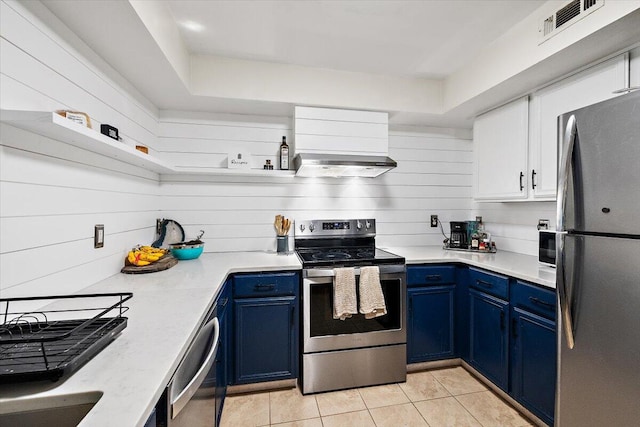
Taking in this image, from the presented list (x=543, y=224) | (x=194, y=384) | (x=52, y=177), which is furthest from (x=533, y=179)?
(x=52, y=177)

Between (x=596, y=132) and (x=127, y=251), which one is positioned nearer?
(x=596, y=132)

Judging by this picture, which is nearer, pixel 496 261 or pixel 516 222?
pixel 496 261

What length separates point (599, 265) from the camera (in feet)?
3.95

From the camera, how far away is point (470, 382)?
2.25 meters

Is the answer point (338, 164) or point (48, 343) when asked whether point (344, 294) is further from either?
point (48, 343)

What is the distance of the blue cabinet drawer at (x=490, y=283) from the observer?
77.9 inches

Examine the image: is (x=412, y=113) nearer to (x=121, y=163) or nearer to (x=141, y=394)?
(x=121, y=163)

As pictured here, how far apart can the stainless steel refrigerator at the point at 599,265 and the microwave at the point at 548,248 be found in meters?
0.71

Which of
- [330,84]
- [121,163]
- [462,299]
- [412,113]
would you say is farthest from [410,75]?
[121,163]

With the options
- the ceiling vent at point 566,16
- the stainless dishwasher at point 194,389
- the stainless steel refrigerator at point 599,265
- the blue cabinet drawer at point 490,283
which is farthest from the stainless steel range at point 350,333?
the ceiling vent at point 566,16

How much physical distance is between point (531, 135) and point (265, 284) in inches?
85.9

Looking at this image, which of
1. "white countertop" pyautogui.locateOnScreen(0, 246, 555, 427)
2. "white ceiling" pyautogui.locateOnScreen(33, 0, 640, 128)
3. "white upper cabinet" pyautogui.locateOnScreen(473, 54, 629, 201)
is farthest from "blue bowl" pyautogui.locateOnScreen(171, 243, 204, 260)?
"white upper cabinet" pyautogui.locateOnScreen(473, 54, 629, 201)

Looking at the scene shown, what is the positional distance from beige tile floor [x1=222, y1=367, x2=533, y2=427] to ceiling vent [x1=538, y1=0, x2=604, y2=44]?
2.29m

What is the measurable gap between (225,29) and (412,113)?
5.37ft
